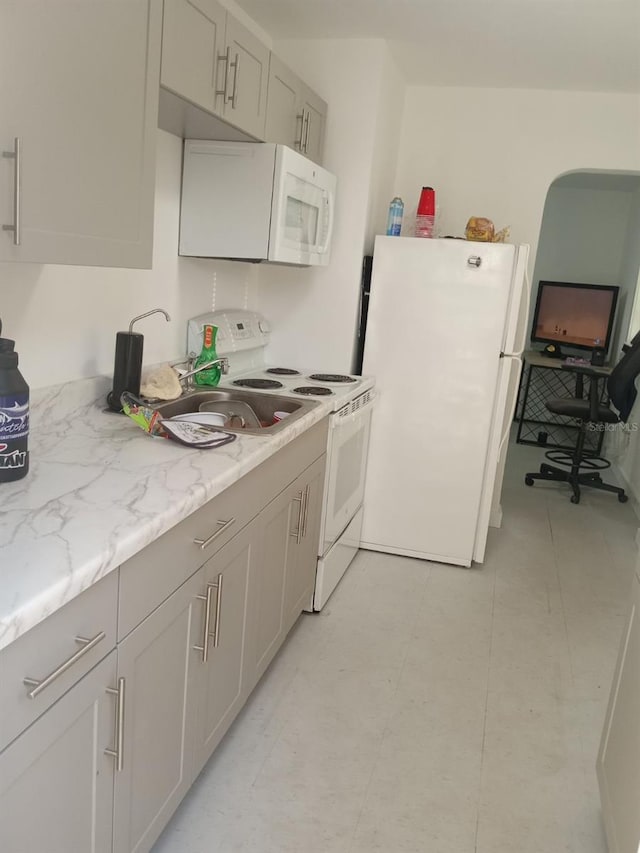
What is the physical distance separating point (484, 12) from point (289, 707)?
264cm

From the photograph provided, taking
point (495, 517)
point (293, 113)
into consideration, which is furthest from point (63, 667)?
point (495, 517)

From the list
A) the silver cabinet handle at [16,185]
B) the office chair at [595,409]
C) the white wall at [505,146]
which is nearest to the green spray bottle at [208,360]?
the silver cabinet handle at [16,185]

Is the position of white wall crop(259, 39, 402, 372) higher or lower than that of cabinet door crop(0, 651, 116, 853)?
higher

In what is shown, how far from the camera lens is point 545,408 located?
679cm

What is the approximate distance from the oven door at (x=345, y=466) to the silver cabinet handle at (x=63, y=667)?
1626 mm

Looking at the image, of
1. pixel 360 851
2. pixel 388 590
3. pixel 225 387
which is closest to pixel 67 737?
pixel 360 851

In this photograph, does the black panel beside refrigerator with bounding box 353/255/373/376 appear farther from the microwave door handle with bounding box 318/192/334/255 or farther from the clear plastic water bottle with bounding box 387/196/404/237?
the microwave door handle with bounding box 318/192/334/255

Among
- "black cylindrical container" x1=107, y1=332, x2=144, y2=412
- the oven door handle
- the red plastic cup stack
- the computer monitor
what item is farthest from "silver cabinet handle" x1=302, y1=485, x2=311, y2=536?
the computer monitor

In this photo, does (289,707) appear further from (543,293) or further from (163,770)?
(543,293)

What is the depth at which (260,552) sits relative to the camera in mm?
2012

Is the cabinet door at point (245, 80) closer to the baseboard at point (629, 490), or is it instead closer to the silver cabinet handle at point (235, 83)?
the silver cabinet handle at point (235, 83)

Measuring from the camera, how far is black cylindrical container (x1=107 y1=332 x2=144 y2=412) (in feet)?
7.00

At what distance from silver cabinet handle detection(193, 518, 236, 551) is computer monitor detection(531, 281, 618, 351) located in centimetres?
556

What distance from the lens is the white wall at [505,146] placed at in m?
3.49
